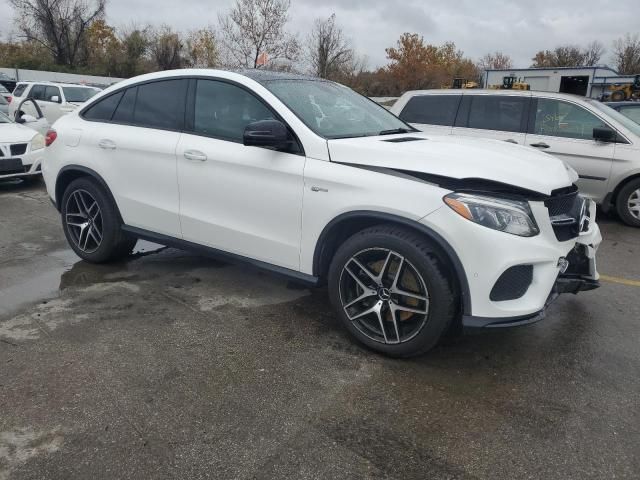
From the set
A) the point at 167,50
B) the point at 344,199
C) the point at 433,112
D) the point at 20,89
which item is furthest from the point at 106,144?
the point at 167,50

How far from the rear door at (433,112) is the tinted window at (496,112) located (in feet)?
0.95

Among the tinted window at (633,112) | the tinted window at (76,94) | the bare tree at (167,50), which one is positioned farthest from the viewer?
the bare tree at (167,50)

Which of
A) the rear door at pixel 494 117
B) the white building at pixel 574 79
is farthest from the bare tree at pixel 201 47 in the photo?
the rear door at pixel 494 117

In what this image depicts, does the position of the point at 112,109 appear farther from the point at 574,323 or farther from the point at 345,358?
the point at 574,323

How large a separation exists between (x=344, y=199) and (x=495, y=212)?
2.88 ft

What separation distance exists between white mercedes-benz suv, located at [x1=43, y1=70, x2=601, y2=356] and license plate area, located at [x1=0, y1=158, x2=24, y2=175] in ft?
13.9

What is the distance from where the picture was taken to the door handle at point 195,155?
146 inches

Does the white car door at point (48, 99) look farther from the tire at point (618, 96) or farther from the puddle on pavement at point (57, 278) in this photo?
the tire at point (618, 96)

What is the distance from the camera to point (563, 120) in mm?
6949

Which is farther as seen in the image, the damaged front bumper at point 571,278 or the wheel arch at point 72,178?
the wheel arch at point 72,178

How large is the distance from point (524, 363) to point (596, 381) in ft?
1.31

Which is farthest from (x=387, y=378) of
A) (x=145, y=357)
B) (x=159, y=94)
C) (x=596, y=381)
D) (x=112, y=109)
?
(x=112, y=109)

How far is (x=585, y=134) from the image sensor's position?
6824 millimetres

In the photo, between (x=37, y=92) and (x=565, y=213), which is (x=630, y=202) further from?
(x=37, y=92)
